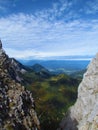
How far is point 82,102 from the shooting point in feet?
411

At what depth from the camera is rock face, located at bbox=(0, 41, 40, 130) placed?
229ft

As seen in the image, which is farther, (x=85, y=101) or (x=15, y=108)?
(x=85, y=101)

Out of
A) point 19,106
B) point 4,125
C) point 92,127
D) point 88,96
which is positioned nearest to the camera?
point 4,125

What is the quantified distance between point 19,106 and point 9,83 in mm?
10954

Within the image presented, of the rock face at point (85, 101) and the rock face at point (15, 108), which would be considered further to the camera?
the rock face at point (85, 101)

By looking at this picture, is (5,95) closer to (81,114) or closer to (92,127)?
(92,127)

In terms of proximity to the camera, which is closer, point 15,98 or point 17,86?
point 15,98

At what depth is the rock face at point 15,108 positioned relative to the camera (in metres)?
69.9

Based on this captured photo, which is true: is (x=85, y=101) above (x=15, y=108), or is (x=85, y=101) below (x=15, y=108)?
below

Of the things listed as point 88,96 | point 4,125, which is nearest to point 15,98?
point 4,125

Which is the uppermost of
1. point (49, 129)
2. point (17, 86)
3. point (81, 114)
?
point (17, 86)

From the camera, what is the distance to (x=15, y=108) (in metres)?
75.8

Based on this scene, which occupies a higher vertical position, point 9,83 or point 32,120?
point 9,83

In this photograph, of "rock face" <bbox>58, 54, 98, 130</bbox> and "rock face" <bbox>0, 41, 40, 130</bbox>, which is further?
"rock face" <bbox>58, 54, 98, 130</bbox>
